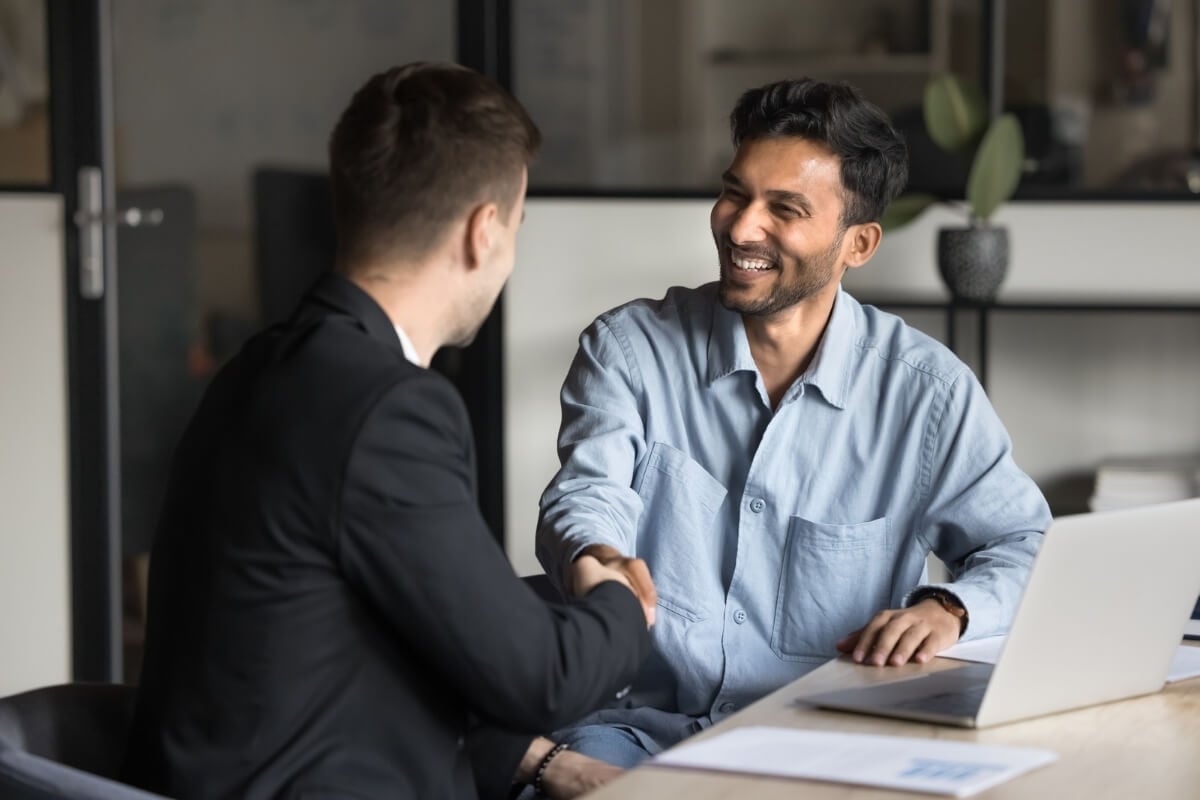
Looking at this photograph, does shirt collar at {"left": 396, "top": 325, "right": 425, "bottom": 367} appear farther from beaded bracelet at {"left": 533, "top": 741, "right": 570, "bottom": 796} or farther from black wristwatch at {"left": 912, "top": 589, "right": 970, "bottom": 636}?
black wristwatch at {"left": 912, "top": 589, "right": 970, "bottom": 636}

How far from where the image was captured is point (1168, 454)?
11.9 feet

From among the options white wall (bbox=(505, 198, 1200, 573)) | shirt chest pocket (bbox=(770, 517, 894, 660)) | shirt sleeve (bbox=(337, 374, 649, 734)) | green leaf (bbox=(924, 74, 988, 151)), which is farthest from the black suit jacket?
white wall (bbox=(505, 198, 1200, 573))

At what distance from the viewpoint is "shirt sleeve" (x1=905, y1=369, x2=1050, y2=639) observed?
196 centimetres

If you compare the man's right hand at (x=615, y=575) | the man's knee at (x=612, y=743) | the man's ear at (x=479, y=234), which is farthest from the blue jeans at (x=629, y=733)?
the man's ear at (x=479, y=234)

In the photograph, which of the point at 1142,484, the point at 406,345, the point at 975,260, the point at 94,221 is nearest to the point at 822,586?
the point at 406,345

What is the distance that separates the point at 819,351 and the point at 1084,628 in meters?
0.67

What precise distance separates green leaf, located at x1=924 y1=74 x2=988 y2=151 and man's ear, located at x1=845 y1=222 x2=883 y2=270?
4.12 feet

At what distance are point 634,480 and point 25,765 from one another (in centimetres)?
94

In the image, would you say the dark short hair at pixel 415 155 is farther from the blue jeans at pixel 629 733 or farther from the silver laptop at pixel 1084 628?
the blue jeans at pixel 629 733

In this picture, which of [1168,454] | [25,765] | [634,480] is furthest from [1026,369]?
[25,765]

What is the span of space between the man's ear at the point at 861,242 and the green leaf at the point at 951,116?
126cm

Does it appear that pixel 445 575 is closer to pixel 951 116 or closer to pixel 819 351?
pixel 819 351

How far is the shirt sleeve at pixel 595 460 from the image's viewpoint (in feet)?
6.13

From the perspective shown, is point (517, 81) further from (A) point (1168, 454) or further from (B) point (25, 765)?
(B) point (25, 765)
